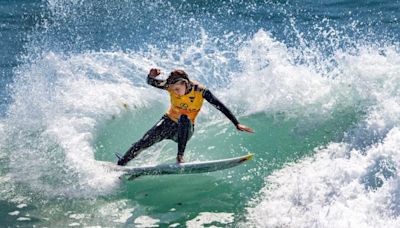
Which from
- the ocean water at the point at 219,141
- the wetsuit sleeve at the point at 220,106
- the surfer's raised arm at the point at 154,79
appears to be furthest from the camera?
the surfer's raised arm at the point at 154,79

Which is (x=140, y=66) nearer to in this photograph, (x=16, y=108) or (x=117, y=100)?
(x=117, y=100)

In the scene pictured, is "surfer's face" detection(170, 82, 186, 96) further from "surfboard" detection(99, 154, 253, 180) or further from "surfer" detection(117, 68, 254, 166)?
"surfboard" detection(99, 154, 253, 180)

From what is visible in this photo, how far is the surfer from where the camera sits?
837 cm

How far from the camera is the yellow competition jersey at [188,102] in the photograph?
8492mm

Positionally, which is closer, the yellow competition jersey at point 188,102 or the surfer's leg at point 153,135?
the yellow competition jersey at point 188,102

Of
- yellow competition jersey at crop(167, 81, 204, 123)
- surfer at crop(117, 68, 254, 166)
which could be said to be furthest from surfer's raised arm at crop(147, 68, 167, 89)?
yellow competition jersey at crop(167, 81, 204, 123)

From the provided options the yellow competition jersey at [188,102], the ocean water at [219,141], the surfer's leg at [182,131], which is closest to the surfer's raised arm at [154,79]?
the yellow competition jersey at [188,102]

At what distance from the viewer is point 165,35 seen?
17.9 metres

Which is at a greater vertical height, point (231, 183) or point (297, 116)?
point (297, 116)

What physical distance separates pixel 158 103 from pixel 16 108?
2.79 m

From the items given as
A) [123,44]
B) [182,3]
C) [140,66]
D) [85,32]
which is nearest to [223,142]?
[140,66]

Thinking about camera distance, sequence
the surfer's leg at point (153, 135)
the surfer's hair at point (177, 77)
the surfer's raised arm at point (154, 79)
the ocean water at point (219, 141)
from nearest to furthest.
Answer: the ocean water at point (219, 141) → the surfer's hair at point (177, 77) → the surfer's raised arm at point (154, 79) → the surfer's leg at point (153, 135)

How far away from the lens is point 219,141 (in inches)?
389

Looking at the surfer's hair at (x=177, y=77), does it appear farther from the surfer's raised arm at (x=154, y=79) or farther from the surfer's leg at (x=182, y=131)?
the surfer's leg at (x=182, y=131)
